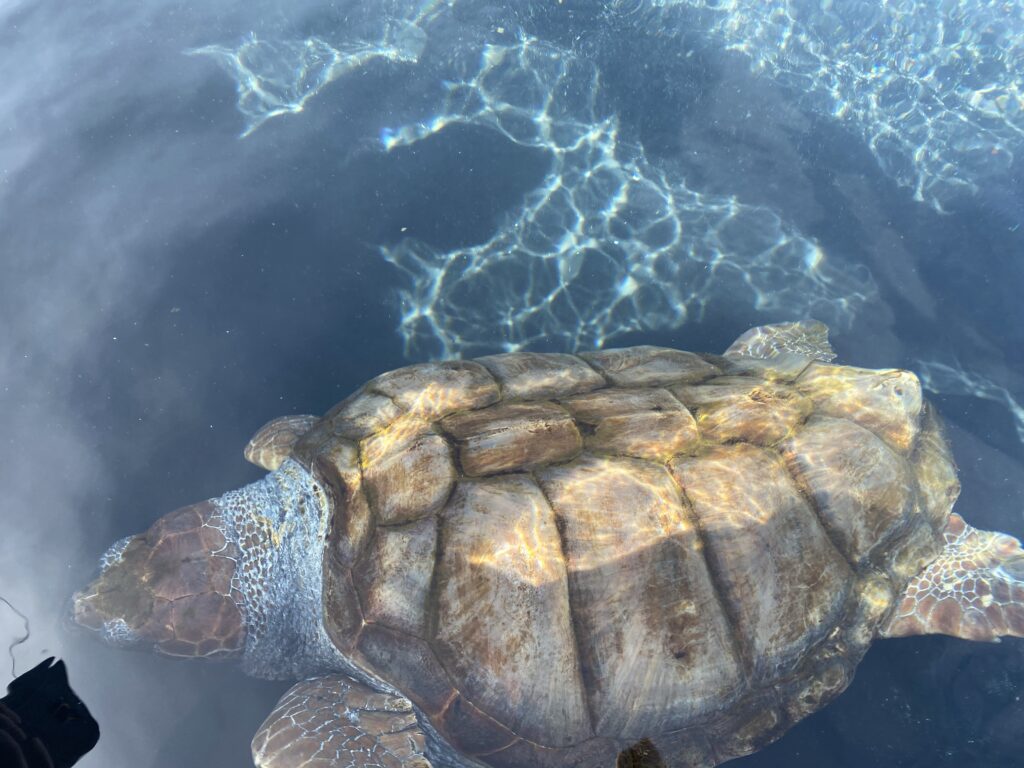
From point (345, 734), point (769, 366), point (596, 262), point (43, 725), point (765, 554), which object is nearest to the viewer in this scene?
point (43, 725)

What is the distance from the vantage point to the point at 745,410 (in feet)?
13.4

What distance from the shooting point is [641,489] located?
12.1ft

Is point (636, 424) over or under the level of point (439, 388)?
under

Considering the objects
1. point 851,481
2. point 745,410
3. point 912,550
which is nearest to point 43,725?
point 745,410

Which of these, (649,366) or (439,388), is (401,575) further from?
(649,366)

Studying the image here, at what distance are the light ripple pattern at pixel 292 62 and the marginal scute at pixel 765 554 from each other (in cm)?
620

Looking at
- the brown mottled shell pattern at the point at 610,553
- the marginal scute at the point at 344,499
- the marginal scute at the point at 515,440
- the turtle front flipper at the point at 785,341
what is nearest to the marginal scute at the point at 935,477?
the brown mottled shell pattern at the point at 610,553

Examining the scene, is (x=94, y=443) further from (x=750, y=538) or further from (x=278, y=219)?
(x=750, y=538)

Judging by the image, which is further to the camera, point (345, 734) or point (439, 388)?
point (439, 388)

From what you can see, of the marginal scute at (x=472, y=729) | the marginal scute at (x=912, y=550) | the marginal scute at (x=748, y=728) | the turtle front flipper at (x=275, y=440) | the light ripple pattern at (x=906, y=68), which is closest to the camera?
the marginal scute at (x=472, y=729)

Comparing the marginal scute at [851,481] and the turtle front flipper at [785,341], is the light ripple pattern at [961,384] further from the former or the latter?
the marginal scute at [851,481]

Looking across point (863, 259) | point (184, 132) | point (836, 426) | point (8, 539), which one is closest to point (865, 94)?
point (863, 259)

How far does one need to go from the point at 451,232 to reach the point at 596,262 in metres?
1.49

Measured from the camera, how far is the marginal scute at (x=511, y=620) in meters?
3.46
